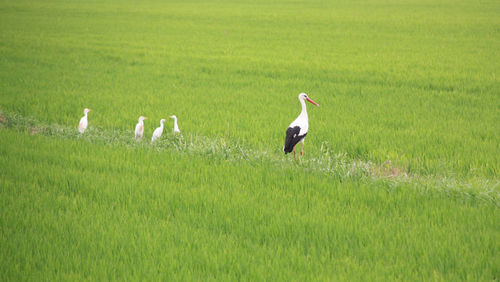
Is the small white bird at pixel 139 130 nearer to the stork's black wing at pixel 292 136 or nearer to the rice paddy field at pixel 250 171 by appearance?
the rice paddy field at pixel 250 171

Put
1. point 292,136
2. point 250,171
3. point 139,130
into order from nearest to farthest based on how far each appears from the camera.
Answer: point 292,136 → point 250,171 → point 139,130

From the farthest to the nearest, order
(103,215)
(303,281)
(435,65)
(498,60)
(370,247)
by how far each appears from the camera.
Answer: (498,60) → (435,65) → (103,215) → (370,247) → (303,281)

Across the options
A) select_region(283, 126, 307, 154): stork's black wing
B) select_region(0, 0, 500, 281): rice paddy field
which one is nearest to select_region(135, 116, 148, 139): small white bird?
select_region(0, 0, 500, 281): rice paddy field

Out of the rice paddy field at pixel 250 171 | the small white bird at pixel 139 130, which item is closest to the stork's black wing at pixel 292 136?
the rice paddy field at pixel 250 171

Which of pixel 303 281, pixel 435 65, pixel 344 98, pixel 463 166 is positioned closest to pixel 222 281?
pixel 303 281

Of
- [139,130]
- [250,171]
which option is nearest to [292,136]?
[250,171]

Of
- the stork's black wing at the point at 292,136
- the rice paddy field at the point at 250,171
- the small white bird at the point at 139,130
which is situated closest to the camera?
the rice paddy field at the point at 250,171

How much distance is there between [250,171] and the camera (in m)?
5.15

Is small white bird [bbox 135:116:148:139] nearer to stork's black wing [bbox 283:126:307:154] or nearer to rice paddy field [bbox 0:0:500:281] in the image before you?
rice paddy field [bbox 0:0:500:281]

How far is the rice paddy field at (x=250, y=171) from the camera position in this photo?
10.9 feet

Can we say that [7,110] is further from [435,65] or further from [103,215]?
[435,65]

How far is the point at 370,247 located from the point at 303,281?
0.76 m

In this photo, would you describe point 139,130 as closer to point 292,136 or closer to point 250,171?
point 250,171

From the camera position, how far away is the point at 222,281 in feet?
9.98
